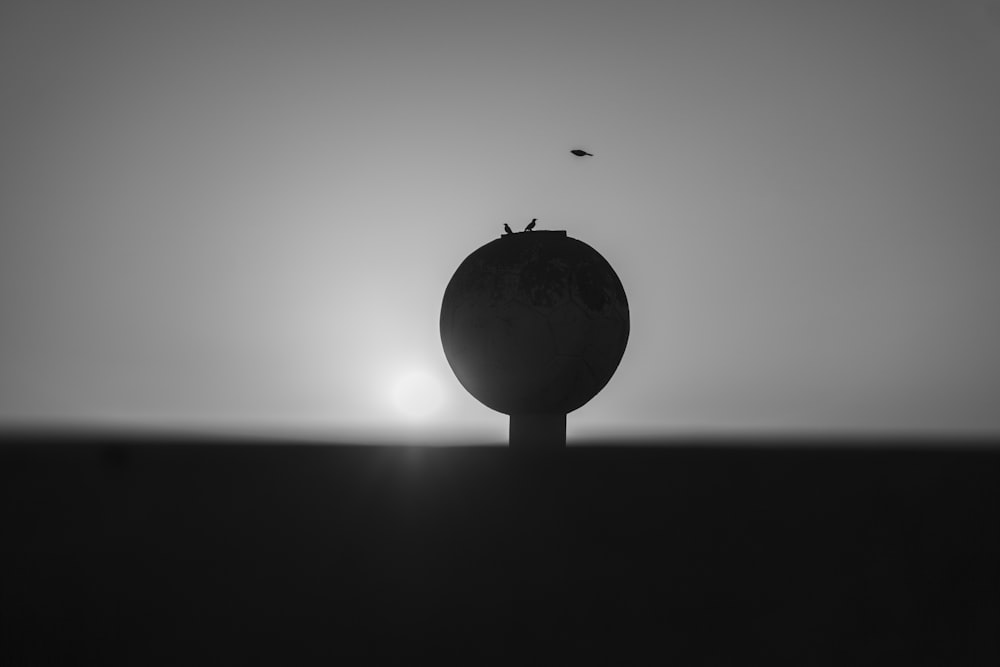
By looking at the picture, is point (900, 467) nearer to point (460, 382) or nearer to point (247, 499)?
point (460, 382)

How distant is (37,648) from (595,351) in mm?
11254

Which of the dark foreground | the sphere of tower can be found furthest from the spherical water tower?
the dark foreground

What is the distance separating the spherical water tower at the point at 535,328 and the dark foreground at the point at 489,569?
2775 mm

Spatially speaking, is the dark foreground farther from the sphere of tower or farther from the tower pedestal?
the tower pedestal

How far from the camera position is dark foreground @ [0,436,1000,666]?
18.5ft

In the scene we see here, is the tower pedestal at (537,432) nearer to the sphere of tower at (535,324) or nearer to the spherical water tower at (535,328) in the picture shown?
the spherical water tower at (535,328)

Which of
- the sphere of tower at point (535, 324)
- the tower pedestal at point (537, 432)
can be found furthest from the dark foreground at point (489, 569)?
the tower pedestal at point (537, 432)

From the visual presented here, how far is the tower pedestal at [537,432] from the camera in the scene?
16250 mm

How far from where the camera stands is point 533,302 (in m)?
15.2

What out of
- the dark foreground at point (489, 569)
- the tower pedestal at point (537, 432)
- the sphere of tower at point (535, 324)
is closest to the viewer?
the dark foreground at point (489, 569)

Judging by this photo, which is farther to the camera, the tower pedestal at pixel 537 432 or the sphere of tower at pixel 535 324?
the tower pedestal at pixel 537 432

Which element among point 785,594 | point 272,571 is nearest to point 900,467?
point 785,594

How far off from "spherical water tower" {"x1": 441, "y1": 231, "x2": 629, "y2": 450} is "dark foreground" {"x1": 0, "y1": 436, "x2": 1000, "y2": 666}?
2.77 meters

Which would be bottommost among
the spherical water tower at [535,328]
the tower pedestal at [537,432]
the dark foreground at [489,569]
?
the dark foreground at [489,569]
